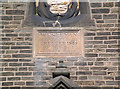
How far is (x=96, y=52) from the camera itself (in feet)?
11.0

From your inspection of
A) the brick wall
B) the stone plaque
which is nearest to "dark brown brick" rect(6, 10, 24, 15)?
the brick wall

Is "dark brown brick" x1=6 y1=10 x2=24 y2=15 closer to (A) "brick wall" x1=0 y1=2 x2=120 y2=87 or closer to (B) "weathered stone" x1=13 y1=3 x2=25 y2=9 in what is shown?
(A) "brick wall" x1=0 y1=2 x2=120 y2=87

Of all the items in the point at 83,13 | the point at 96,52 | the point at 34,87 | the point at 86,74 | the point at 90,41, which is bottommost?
the point at 34,87

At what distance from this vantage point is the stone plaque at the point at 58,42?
336 centimetres

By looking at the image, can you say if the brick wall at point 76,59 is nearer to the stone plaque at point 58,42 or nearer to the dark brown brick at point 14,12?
the dark brown brick at point 14,12

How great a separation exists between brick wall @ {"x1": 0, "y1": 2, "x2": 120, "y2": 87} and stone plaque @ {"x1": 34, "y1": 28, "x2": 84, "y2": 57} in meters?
0.12

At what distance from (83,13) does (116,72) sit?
1552mm

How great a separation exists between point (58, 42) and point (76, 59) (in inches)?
22.5

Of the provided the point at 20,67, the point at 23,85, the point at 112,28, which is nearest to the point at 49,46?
the point at 20,67

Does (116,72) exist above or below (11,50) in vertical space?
below

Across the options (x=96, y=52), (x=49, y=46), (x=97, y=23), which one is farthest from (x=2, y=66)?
(x=97, y=23)

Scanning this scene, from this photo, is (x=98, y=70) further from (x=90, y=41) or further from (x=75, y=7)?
(x=75, y=7)

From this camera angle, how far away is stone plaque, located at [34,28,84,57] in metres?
3.36

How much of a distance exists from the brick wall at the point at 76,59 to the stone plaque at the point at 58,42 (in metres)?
0.12
